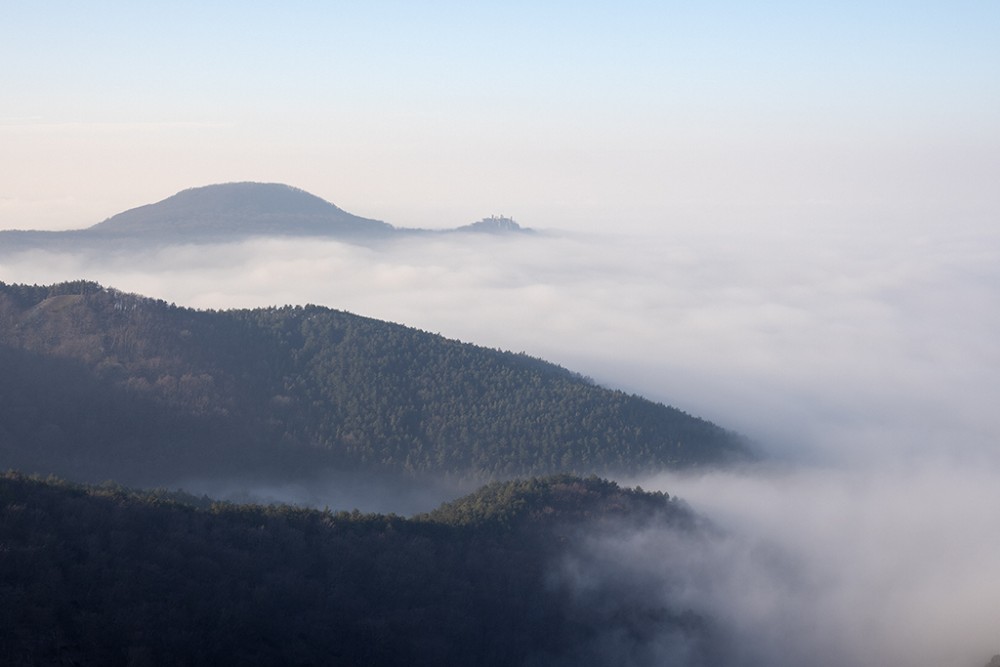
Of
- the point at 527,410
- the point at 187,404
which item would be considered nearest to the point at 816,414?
the point at 527,410

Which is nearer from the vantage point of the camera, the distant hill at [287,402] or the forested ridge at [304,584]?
the forested ridge at [304,584]

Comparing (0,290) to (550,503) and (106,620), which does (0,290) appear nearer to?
(550,503)

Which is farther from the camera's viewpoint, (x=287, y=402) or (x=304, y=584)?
(x=287, y=402)

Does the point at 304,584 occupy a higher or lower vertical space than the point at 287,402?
lower

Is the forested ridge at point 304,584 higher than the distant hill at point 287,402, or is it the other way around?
the distant hill at point 287,402
